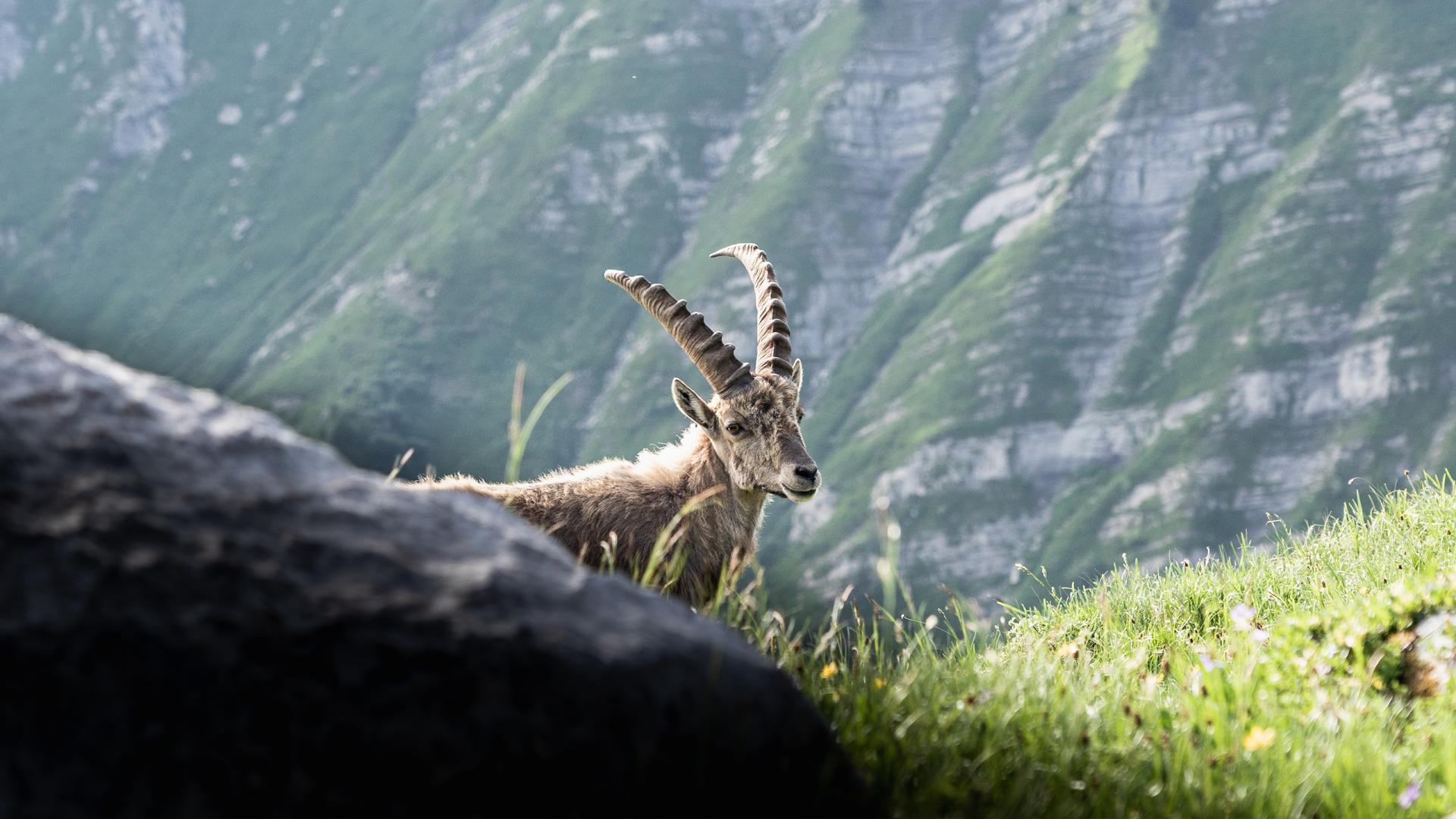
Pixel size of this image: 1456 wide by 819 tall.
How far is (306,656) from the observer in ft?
14.7

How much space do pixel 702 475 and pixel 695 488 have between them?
0.32 m

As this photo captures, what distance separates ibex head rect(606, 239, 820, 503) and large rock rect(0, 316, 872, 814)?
843 cm

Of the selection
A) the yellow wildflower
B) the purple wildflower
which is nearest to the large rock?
the yellow wildflower

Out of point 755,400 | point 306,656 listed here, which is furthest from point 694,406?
point 306,656

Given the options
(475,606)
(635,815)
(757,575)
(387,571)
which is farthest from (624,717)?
(757,575)

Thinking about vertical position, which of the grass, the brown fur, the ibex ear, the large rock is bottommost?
the brown fur

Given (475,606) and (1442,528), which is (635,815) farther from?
(1442,528)

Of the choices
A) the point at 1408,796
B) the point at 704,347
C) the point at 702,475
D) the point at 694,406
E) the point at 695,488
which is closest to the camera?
the point at 1408,796

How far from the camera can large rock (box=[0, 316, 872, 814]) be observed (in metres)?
4.29

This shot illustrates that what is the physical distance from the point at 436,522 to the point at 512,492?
23.5ft

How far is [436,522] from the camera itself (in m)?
5.23

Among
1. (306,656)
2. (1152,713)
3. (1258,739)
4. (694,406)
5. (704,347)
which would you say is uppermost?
(306,656)

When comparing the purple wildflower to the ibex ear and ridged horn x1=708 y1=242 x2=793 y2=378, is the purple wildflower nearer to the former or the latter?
the ibex ear

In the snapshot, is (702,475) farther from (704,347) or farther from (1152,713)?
(1152,713)
